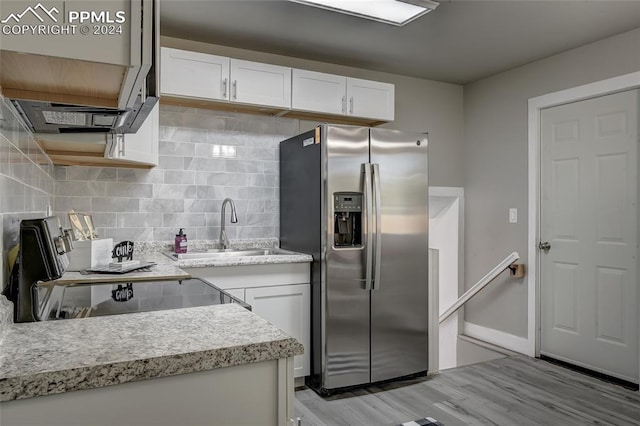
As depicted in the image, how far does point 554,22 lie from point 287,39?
1.78 metres

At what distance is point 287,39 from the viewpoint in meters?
3.22

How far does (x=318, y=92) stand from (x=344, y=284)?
146cm

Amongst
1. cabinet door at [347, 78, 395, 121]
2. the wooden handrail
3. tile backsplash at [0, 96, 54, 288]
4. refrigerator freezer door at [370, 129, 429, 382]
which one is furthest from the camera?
the wooden handrail

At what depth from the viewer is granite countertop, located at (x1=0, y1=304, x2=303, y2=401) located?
802 millimetres

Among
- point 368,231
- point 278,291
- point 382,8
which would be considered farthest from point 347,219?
point 382,8

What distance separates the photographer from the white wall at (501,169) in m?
3.60

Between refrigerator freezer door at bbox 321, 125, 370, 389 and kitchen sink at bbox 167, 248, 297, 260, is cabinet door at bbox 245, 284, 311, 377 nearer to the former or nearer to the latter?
refrigerator freezer door at bbox 321, 125, 370, 389

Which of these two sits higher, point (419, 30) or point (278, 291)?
point (419, 30)

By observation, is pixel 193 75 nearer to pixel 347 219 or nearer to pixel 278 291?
pixel 347 219

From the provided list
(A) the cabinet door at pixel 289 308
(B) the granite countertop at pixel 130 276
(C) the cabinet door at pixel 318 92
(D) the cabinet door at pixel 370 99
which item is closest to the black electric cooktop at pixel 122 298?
(B) the granite countertop at pixel 130 276

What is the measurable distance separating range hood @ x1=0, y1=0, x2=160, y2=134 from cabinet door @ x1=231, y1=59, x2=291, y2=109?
181 centimetres

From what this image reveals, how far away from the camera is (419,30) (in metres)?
3.06

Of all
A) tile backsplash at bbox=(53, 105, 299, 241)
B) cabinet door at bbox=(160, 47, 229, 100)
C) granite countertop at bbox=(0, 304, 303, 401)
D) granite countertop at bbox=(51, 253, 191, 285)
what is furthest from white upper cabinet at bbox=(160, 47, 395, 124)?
granite countertop at bbox=(0, 304, 303, 401)

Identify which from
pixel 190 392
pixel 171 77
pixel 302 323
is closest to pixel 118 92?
pixel 190 392
